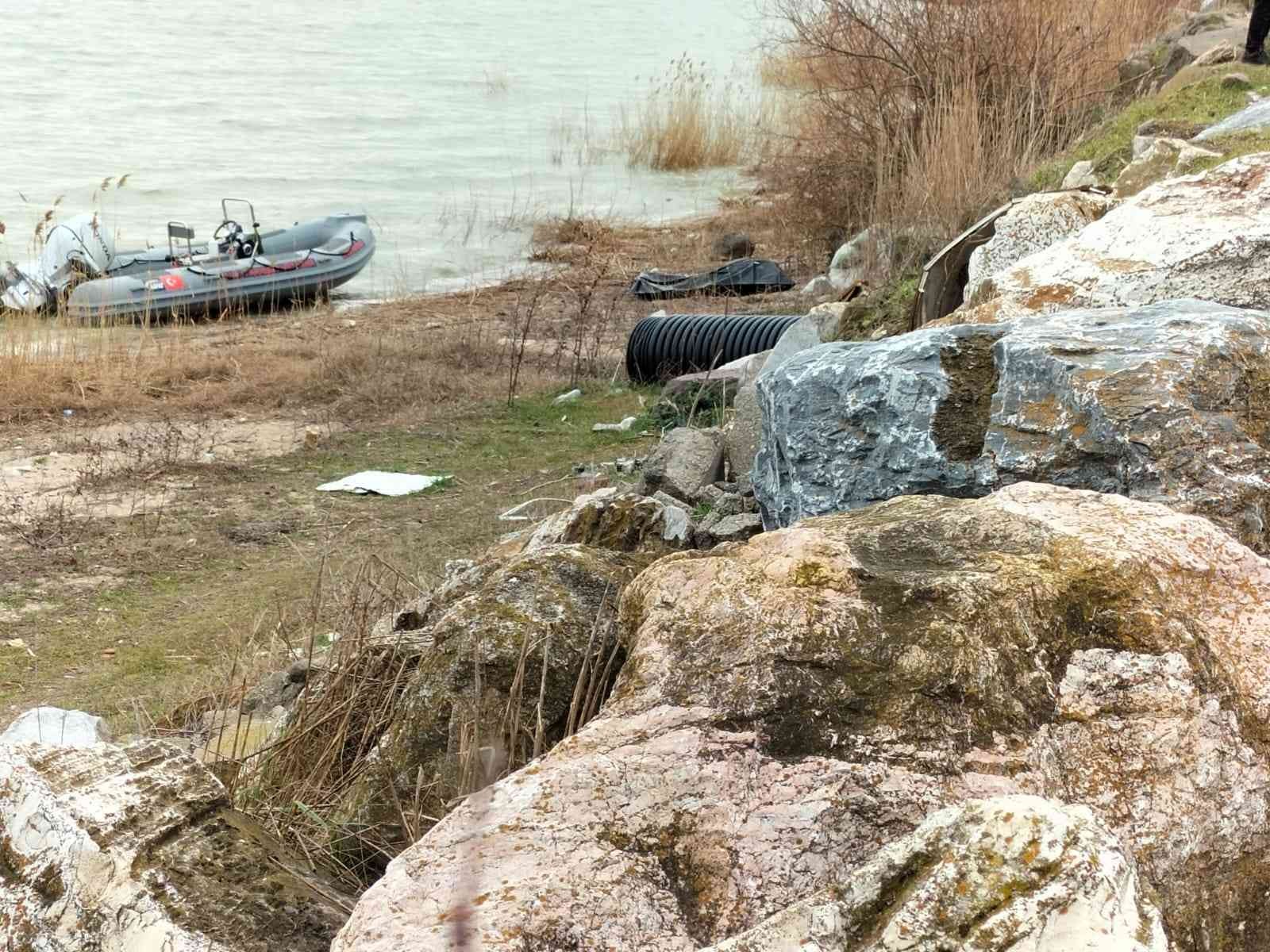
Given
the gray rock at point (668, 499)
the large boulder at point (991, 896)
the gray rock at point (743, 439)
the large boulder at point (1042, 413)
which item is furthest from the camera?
the gray rock at point (743, 439)

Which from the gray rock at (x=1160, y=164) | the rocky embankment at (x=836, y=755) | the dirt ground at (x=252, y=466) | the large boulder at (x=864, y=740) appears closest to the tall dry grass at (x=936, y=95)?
the dirt ground at (x=252, y=466)

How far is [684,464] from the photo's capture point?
5.34m

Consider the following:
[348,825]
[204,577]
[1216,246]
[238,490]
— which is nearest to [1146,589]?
[348,825]

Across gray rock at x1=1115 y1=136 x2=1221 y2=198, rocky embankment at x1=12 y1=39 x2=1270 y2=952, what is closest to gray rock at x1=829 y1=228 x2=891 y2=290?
gray rock at x1=1115 y1=136 x2=1221 y2=198

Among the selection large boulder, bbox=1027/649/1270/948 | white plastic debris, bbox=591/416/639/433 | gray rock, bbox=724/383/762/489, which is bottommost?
white plastic debris, bbox=591/416/639/433

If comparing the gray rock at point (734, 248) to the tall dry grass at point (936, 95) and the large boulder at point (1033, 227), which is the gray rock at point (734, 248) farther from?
the large boulder at point (1033, 227)

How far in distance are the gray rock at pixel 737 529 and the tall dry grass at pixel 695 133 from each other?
649 inches

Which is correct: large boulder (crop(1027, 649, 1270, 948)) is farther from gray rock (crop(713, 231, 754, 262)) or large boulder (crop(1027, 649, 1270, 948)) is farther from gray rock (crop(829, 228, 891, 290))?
gray rock (crop(713, 231, 754, 262))

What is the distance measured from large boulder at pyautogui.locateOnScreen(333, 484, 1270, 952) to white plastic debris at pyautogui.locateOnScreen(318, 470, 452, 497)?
5251mm

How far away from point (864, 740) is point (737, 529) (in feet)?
6.46

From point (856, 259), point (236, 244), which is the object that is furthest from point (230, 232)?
point (856, 259)

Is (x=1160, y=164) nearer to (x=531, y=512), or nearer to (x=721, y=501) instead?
(x=721, y=501)

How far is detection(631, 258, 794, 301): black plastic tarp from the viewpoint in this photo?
1206 centimetres

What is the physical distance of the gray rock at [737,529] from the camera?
3692 millimetres
